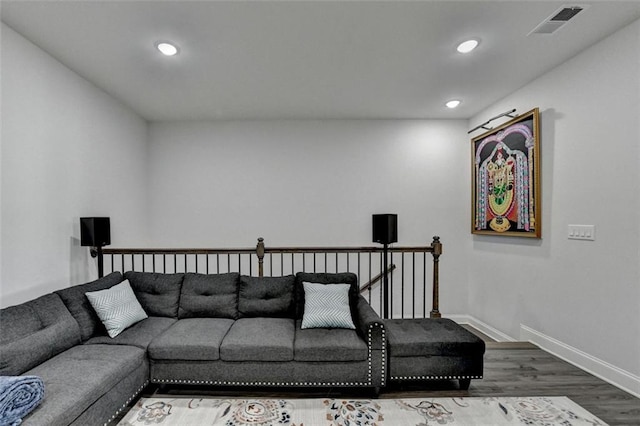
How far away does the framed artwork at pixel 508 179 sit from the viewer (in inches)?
127

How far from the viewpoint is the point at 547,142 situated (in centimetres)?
311

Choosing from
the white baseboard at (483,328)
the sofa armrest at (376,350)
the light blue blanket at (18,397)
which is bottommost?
the white baseboard at (483,328)

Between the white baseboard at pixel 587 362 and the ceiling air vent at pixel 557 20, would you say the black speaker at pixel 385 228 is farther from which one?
the ceiling air vent at pixel 557 20

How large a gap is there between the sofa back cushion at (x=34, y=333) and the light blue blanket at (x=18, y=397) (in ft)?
1.39

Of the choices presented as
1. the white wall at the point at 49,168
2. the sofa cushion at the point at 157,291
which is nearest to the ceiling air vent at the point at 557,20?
the sofa cushion at the point at 157,291

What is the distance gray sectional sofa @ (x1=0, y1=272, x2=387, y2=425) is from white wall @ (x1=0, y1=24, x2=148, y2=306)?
0.44 m

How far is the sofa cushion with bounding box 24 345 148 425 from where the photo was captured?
1.57 meters

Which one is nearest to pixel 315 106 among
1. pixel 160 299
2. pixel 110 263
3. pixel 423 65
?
pixel 423 65

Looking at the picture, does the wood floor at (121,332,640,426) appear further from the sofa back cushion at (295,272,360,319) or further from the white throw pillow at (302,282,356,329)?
the sofa back cushion at (295,272,360,319)

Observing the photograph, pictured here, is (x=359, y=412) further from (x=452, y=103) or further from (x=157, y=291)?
(x=452, y=103)

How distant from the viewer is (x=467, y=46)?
2.58 meters

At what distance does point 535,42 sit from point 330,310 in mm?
2838

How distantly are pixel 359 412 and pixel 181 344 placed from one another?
4.64 feet

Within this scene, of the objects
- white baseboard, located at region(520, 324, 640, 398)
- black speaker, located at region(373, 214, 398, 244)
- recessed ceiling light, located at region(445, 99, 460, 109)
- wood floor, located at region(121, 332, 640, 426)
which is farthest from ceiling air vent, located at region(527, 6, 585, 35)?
wood floor, located at region(121, 332, 640, 426)
